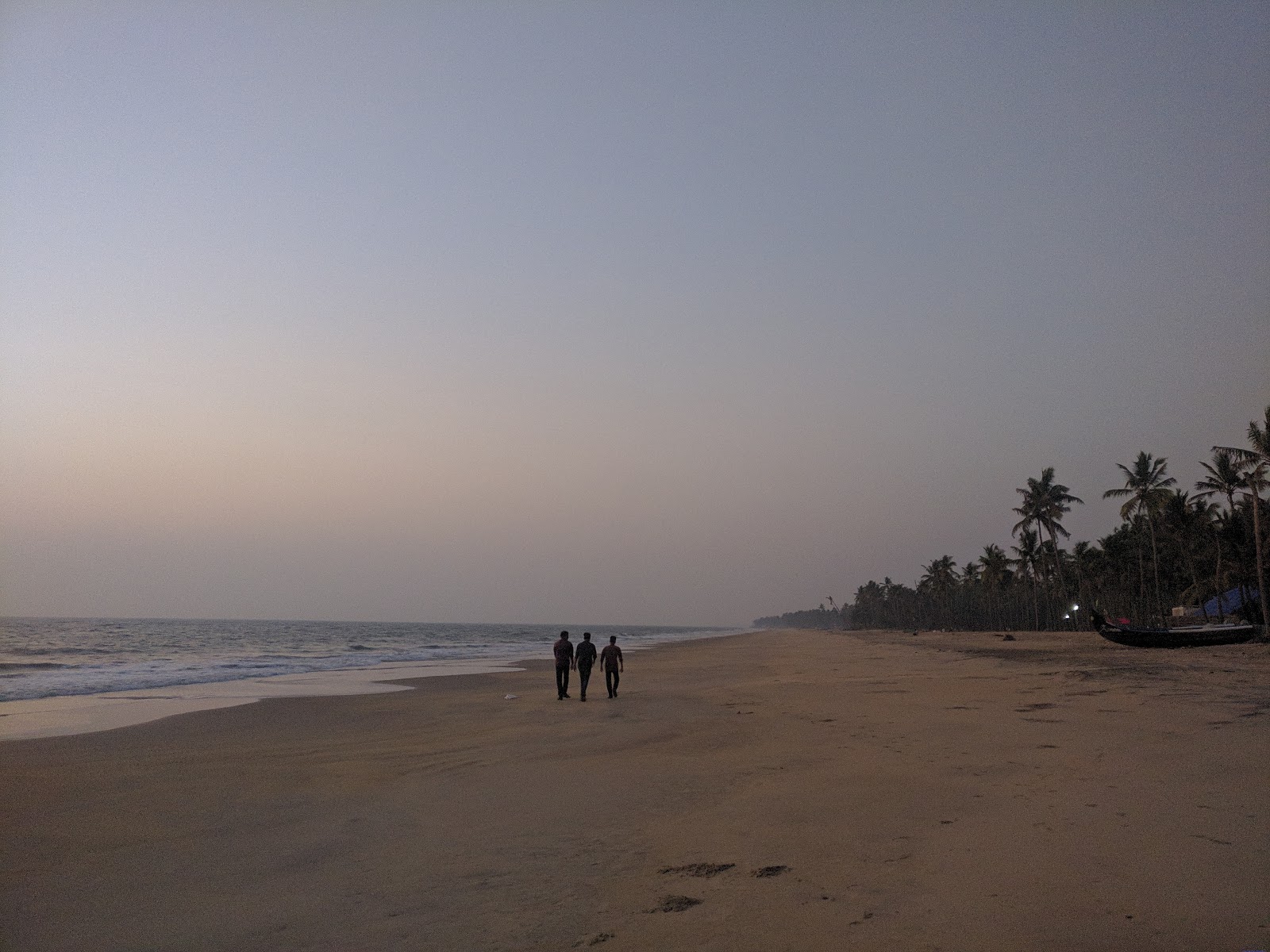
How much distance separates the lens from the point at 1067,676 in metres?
16.9

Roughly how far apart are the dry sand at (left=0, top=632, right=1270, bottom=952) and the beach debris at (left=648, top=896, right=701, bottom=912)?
0.03 metres

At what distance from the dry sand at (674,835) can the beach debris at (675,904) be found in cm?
3

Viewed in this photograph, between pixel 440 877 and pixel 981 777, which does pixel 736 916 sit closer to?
pixel 440 877

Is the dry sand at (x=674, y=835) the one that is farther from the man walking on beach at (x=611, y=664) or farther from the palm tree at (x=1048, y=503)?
the palm tree at (x=1048, y=503)

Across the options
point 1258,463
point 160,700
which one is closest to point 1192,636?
point 1258,463

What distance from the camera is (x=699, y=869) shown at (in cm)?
555

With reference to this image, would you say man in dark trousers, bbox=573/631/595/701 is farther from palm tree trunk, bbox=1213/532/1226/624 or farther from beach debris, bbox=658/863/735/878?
palm tree trunk, bbox=1213/532/1226/624

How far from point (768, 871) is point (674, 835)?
48.7 inches

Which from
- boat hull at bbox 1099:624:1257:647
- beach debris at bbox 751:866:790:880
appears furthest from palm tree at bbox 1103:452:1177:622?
beach debris at bbox 751:866:790:880

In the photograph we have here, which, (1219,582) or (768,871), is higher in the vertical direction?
(1219,582)

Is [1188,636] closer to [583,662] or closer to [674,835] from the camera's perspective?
[583,662]

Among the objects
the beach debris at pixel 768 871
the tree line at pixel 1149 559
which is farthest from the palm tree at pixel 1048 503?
the beach debris at pixel 768 871

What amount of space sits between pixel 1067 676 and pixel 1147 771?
10653 millimetres

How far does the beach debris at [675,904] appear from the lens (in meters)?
4.84
